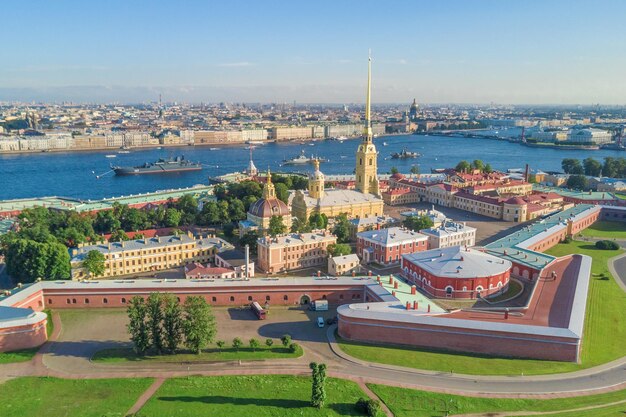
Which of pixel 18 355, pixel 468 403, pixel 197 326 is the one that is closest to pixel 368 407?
pixel 468 403

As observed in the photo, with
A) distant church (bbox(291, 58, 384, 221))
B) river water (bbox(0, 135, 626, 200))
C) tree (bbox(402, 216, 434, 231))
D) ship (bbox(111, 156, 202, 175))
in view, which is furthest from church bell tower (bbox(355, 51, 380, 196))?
ship (bbox(111, 156, 202, 175))

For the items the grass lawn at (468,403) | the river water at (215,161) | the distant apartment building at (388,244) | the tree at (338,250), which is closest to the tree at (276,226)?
the tree at (338,250)

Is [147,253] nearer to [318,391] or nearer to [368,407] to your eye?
[318,391]

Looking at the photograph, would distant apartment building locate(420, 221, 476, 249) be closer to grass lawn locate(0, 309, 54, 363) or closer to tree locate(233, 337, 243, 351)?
tree locate(233, 337, 243, 351)

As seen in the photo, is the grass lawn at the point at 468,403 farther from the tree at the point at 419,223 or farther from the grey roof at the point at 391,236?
the tree at the point at 419,223

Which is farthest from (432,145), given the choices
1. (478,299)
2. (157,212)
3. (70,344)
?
(70,344)

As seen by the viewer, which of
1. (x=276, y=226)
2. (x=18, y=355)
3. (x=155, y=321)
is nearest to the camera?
(x=155, y=321)
